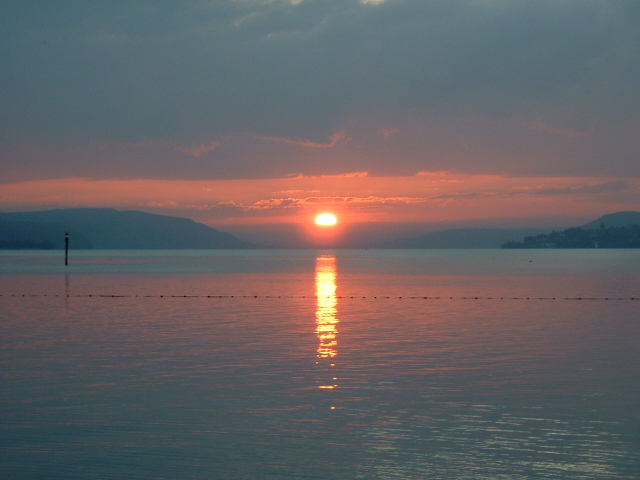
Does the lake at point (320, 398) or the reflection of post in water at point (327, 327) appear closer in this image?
the lake at point (320, 398)

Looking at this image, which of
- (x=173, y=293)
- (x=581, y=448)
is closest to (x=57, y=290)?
(x=173, y=293)

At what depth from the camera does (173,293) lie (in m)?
52.4

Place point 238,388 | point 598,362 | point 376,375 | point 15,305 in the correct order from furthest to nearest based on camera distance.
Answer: point 15,305 < point 598,362 < point 376,375 < point 238,388

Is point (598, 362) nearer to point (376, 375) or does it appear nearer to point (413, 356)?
point (413, 356)

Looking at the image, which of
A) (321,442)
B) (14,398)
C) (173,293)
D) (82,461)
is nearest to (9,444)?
(82,461)

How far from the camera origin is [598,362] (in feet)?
67.6

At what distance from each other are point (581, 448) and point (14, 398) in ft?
35.7

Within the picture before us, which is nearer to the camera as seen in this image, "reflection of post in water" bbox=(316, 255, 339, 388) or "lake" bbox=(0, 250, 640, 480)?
"lake" bbox=(0, 250, 640, 480)

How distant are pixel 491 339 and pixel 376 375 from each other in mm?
8542

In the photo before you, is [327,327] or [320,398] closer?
[320,398]

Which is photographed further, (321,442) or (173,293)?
(173,293)

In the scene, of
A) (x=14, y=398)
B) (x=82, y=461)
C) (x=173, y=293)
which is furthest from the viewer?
(x=173, y=293)

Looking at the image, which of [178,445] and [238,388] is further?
[238,388]

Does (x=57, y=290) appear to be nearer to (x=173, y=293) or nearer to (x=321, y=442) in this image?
(x=173, y=293)
